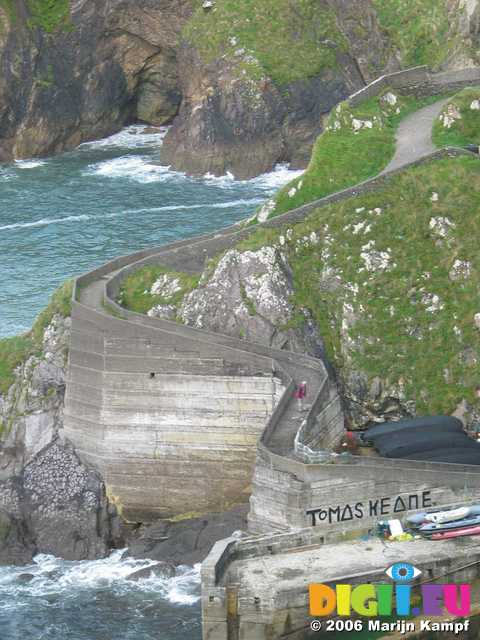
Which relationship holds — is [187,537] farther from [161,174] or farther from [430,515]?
[161,174]

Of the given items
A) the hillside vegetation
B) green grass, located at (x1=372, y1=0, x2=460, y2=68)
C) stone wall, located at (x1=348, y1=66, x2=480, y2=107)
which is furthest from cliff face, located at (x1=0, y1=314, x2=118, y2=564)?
green grass, located at (x1=372, y1=0, x2=460, y2=68)

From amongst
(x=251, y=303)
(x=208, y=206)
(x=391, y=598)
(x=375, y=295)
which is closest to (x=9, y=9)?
(x=208, y=206)

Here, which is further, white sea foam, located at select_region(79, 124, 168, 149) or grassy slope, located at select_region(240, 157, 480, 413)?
white sea foam, located at select_region(79, 124, 168, 149)

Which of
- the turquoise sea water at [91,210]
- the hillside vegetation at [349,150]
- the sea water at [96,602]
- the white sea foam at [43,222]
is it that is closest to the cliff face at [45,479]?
the sea water at [96,602]

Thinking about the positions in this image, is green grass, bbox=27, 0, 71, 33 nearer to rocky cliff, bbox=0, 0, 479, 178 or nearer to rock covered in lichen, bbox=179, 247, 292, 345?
rocky cliff, bbox=0, 0, 479, 178

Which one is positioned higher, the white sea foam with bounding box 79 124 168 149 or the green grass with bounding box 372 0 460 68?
the green grass with bounding box 372 0 460 68

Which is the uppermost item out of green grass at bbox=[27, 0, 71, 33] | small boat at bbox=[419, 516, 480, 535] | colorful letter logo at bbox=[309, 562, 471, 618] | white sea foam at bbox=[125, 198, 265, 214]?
green grass at bbox=[27, 0, 71, 33]
